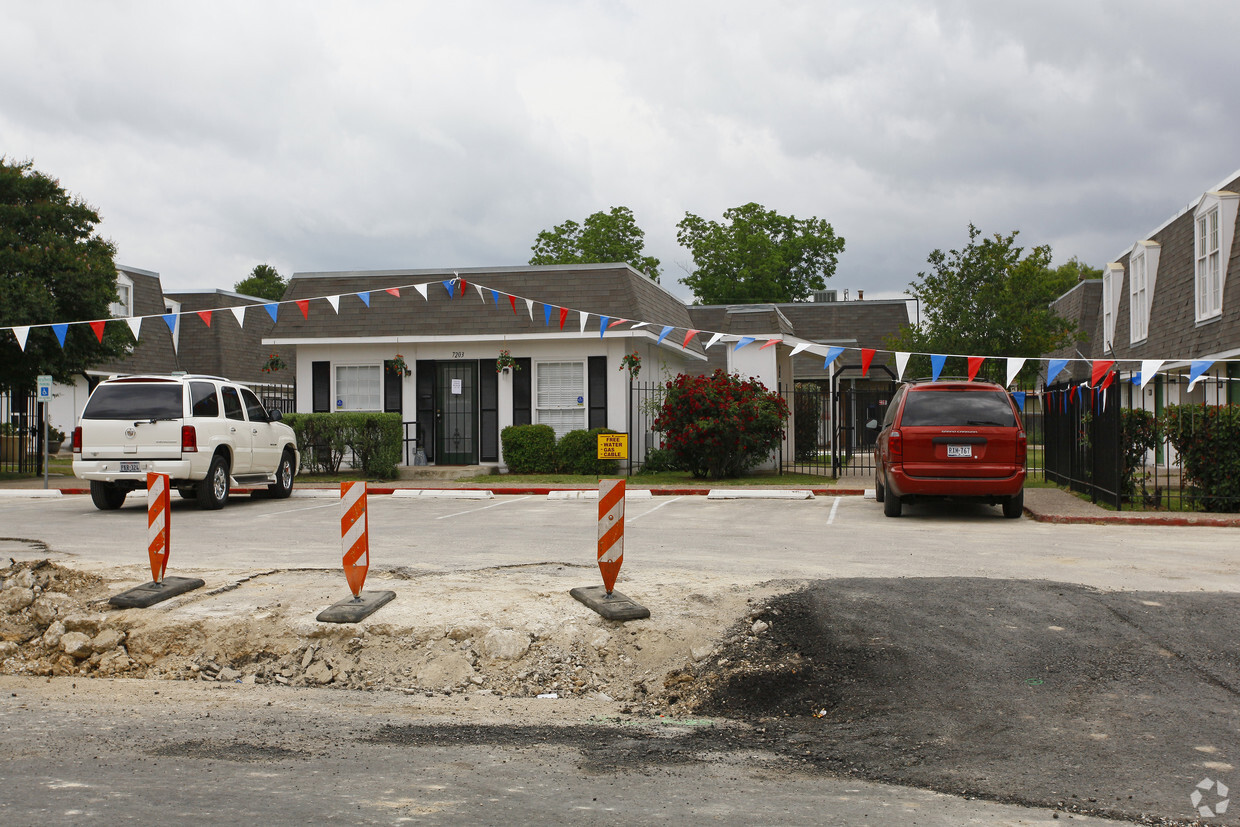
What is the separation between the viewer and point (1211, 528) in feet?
42.7

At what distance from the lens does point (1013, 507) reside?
14047mm

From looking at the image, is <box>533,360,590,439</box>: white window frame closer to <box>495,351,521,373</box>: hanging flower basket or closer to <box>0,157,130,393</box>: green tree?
<box>495,351,521,373</box>: hanging flower basket

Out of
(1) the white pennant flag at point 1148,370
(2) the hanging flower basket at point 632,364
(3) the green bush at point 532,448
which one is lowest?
(3) the green bush at point 532,448

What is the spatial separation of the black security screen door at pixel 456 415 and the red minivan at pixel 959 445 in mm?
12728

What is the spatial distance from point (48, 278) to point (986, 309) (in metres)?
23.8

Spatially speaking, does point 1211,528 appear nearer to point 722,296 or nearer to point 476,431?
point 476,431

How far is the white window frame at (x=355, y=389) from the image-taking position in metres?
24.6

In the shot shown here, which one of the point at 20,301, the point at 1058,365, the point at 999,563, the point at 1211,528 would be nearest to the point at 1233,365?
the point at 1058,365

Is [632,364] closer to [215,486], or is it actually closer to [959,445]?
[215,486]

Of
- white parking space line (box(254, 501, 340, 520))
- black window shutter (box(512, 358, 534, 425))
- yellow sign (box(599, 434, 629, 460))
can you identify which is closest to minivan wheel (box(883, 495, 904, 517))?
yellow sign (box(599, 434, 629, 460))

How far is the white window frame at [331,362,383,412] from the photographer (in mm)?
24609

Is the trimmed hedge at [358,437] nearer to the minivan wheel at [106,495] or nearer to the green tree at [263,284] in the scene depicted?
the minivan wheel at [106,495]

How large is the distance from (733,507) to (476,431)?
9407 millimetres

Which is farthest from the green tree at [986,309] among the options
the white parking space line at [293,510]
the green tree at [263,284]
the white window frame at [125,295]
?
the green tree at [263,284]
